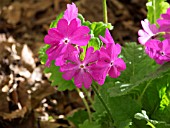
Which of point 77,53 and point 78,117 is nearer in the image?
point 77,53

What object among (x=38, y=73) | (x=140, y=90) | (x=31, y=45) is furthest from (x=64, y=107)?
(x=140, y=90)

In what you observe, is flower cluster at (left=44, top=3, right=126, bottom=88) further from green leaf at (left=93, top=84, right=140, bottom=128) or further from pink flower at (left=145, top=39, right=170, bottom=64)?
green leaf at (left=93, top=84, right=140, bottom=128)

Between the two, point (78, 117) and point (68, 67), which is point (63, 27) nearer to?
point (68, 67)

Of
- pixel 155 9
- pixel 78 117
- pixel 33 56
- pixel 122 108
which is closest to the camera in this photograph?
pixel 122 108

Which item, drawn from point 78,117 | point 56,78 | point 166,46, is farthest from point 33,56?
point 166,46

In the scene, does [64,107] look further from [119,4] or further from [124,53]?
[119,4]

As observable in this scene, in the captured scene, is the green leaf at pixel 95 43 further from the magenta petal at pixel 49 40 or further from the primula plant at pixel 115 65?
the magenta petal at pixel 49 40

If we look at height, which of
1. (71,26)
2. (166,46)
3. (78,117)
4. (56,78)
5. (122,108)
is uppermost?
(71,26)
